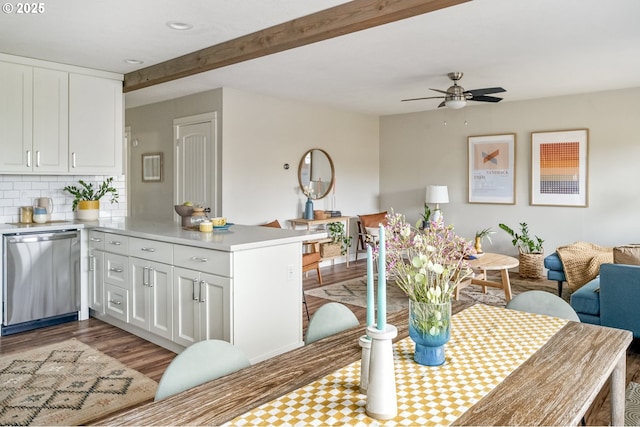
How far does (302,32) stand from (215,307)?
1986mm

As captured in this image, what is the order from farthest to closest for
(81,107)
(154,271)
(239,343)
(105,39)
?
(81,107), (105,39), (154,271), (239,343)

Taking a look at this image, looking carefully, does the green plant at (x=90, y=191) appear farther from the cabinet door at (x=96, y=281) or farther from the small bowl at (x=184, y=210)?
the small bowl at (x=184, y=210)

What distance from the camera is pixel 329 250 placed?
21.6ft

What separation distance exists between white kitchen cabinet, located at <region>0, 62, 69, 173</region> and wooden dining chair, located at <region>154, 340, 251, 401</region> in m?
3.86

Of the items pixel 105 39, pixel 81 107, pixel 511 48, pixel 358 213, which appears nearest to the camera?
pixel 105 39

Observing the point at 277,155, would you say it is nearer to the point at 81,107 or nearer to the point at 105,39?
the point at 81,107

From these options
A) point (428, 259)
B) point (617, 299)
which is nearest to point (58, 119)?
point (428, 259)

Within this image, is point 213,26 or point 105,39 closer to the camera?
point 213,26

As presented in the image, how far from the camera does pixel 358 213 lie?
795 centimetres

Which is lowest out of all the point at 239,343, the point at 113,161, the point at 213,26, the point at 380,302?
the point at 239,343

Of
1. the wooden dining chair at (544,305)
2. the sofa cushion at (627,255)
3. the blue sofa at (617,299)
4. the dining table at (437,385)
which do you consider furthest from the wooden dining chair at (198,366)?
the sofa cushion at (627,255)

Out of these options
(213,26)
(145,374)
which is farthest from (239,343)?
(213,26)

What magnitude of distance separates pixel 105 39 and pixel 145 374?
106 inches

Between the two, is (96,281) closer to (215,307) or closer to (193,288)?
(193,288)
